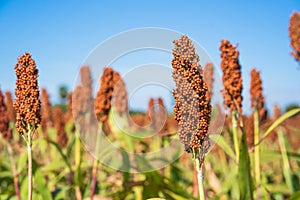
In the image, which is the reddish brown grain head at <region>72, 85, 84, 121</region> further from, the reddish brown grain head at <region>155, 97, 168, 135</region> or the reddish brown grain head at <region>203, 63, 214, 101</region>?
the reddish brown grain head at <region>203, 63, 214, 101</region>

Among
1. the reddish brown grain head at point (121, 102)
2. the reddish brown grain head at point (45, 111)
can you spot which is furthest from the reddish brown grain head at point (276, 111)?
the reddish brown grain head at point (45, 111)

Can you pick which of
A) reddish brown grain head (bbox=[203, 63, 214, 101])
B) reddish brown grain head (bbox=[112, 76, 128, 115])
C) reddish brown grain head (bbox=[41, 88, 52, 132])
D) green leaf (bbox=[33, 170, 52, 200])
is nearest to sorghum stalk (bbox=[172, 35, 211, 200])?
green leaf (bbox=[33, 170, 52, 200])

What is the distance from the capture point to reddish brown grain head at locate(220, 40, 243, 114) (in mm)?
2621

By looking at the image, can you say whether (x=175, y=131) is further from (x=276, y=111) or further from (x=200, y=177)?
(x=276, y=111)

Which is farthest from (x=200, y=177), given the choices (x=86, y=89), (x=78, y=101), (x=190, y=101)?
(x=78, y=101)

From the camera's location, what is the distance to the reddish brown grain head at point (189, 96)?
137cm

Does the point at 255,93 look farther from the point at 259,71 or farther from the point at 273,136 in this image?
the point at 273,136

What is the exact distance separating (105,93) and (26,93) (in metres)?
1.92

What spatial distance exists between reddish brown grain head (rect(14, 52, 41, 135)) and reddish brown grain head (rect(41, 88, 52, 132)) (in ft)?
14.7

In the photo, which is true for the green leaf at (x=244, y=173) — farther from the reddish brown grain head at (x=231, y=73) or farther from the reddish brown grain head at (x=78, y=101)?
the reddish brown grain head at (x=78, y=101)

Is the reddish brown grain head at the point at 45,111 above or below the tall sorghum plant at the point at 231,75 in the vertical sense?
above

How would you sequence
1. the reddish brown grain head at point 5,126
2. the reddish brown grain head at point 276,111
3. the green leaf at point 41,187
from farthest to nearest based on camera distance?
1. the reddish brown grain head at point 276,111
2. the reddish brown grain head at point 5,126
3. the green leaf at point 41,187

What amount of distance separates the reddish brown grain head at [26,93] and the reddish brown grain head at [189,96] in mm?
650

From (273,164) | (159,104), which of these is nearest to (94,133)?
(159,104)
